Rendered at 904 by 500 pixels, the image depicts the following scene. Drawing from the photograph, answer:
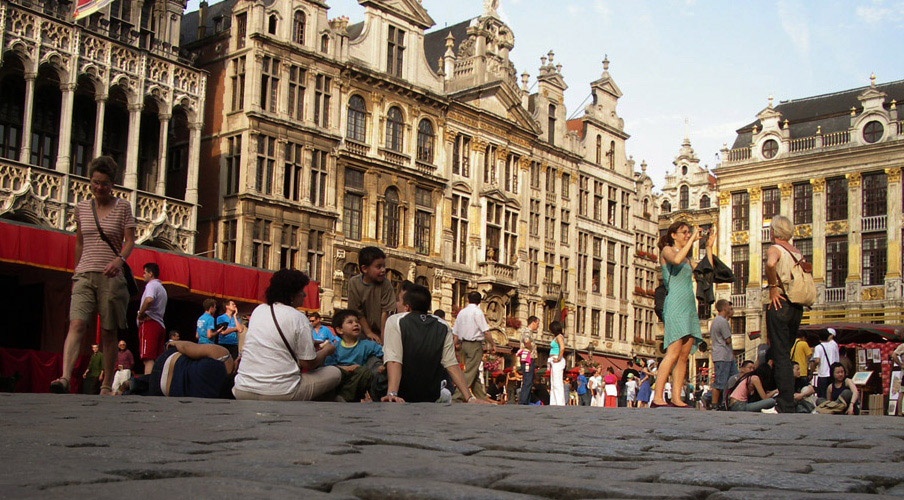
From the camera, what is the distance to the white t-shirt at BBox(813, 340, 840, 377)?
18.3 meters

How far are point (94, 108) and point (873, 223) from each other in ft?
124

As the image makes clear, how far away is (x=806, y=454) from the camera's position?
16.3ft

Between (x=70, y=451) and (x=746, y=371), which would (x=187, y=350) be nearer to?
(x=70, y=451)

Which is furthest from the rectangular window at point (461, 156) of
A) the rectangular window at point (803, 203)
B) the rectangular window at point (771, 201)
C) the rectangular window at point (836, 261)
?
the rectangular window at point (836, 261)

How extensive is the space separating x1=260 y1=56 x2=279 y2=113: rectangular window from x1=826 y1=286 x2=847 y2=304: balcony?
3119 centimetres

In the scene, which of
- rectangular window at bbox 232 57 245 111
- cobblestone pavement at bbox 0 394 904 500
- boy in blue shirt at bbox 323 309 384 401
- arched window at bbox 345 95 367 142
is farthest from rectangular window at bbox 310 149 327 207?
cobblestone pavement at bbox 0 394 904 500

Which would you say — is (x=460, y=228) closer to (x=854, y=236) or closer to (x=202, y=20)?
(x=202, y=20)

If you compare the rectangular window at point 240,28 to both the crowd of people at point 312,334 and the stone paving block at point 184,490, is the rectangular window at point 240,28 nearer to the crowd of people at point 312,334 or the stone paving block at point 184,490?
the crowd of people at point 312,334

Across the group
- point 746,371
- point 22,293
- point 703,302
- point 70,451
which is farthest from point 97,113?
point 70,451

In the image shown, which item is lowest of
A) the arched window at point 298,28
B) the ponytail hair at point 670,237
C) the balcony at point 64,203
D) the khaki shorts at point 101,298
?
the khaki shorts at point 101,298

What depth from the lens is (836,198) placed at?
52.8 metres

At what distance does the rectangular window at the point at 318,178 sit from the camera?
35500mm

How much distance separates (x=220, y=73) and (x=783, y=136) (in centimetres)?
3219

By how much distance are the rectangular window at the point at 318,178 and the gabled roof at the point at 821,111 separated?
1166 inches
